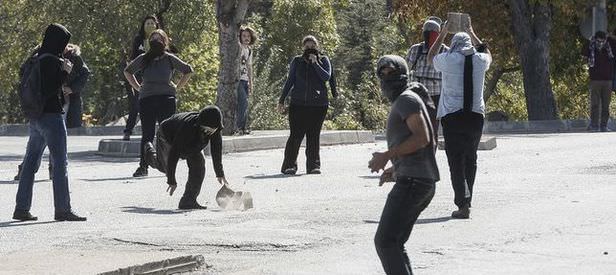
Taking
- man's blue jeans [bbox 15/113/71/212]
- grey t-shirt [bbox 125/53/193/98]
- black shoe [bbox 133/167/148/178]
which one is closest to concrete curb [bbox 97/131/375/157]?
black shoe [bbox 133/167/148/178]

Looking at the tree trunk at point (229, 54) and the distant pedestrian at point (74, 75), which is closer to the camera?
the distant pedestrian at point (74, 75)

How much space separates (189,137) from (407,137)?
5.71 metres

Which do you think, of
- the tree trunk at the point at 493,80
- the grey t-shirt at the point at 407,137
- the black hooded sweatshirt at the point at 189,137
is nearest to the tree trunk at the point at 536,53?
the tree trunk at the point at 493,80

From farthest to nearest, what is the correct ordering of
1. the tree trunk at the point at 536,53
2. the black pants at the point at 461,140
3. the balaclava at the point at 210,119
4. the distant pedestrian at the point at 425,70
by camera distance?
the tree trunk at the point at 536,53
the distant pedestrian at the point at 425,70
the balaclava at the point at 210,119
the black pants at the point at 461,140

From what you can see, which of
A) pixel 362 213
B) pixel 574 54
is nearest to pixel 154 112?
pixel 362 213

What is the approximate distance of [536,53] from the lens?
34.1 meters

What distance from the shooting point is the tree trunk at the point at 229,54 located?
2492 centimetres

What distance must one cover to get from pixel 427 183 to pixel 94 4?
77.3ft

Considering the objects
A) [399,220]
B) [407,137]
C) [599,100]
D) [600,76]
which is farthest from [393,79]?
[599,100]

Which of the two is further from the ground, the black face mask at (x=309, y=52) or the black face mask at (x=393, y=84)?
the black face mask at (x=309, y=52)

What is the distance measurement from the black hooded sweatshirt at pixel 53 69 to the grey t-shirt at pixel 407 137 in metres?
5.07

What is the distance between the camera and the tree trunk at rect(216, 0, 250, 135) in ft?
81.8

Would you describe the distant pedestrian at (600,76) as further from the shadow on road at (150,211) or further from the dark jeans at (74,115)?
the shadow on road at (150,211)

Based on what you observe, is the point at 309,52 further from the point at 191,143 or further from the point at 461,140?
the point at 461,140
